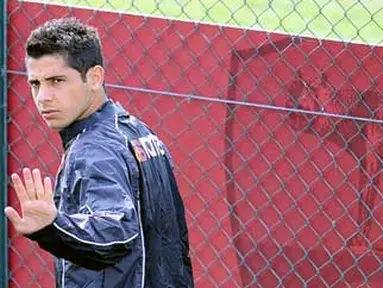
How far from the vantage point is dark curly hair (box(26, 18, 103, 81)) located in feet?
10.9

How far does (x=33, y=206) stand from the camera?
285 centimetres

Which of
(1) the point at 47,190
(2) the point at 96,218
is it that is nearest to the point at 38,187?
(1) the point at 47,190

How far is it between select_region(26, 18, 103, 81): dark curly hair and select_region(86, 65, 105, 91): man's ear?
13 millimetres

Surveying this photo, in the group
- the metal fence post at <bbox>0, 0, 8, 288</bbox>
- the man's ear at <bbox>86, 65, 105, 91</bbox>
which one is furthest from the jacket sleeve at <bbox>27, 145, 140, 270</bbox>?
the metal fence post at <bbox>0, 0, 8, 288</bbox>

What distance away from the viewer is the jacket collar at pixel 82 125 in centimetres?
330

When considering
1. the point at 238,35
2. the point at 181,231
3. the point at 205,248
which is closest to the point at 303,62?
the point at 238,35

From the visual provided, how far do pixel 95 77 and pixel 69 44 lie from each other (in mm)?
127

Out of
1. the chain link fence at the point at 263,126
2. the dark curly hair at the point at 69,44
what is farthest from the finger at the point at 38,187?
the chain link fence at the point at 263,126

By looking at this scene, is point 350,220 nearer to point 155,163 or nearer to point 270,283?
point 270,283

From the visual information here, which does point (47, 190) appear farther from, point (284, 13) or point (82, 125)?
point (284, 13)

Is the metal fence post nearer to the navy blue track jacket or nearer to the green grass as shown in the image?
the green grass

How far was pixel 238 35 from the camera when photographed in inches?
190

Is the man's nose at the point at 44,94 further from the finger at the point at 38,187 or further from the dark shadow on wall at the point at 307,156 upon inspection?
the dark shadow on wall at the point at 307,156

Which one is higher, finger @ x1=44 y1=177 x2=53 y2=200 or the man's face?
the man's face
